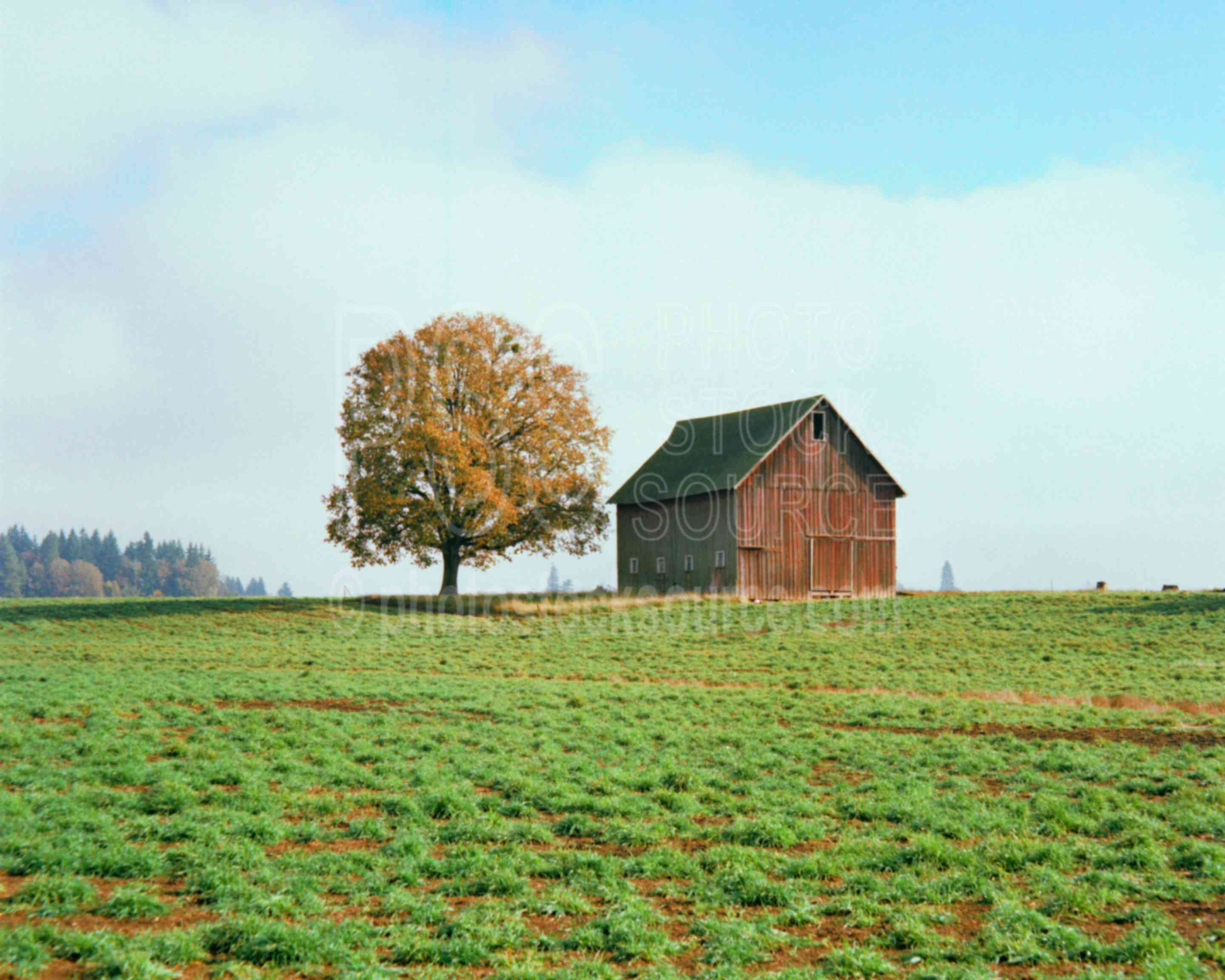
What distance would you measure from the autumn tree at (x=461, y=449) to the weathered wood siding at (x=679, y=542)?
17.4 ft

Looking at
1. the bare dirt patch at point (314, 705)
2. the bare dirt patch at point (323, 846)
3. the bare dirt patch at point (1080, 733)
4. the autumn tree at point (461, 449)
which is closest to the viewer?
the bare dirt patch at point (323, 846)

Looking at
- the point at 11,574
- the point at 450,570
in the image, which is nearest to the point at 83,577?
the point at 11,574

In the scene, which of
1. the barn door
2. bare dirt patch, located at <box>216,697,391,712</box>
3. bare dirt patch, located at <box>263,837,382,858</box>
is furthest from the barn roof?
bare dirt patch, located at <box>263,837,382,858</box>

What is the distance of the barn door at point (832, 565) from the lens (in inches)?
2144

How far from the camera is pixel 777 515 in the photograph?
53.5 meters

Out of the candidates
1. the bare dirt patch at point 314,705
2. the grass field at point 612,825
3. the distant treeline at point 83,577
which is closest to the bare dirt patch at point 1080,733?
the grass field at point 612,825

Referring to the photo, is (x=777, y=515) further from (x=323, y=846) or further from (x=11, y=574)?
(x=11, y=574)

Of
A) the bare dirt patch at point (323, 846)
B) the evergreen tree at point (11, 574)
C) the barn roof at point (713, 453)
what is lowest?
the bare dirt patch at point (323, 846)

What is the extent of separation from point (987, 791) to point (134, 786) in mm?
12938

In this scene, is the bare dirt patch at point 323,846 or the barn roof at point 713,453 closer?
the bare dirt patch at point 323,846

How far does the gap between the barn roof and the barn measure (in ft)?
0.32

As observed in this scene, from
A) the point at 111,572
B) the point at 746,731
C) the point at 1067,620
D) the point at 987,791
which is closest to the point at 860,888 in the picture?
the point at 987,791

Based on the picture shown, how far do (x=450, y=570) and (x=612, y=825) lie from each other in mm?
42333

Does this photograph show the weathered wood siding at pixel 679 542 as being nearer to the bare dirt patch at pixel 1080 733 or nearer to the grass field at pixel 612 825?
the grass field at pixel 612 825
